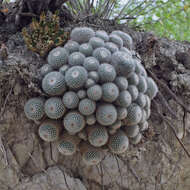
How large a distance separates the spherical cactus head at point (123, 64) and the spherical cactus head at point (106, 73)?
5 centimetres

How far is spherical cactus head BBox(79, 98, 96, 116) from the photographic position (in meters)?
1.22

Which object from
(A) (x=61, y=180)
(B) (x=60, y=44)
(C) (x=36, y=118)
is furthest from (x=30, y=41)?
(A) (x=61, y=180)

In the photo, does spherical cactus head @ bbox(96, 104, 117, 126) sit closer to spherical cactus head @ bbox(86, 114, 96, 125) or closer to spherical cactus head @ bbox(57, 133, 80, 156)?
spherical cactus head @ bbox(86, 114, 96, 125)

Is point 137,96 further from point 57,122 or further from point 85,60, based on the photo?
point 57,122

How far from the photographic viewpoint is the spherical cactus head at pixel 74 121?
48.4 inches

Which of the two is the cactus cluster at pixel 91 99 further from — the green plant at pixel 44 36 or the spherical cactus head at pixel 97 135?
the green plant at pixel 44 36

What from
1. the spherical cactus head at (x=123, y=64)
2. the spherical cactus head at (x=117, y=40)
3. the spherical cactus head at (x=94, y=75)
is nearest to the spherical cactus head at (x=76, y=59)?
the spherical cactus head at (x=94, y=75)

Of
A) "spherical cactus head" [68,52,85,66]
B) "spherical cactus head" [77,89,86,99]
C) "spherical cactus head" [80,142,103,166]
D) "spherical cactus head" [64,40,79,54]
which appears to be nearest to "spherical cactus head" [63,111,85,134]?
"spherical cactus head" [77,89,86,99]

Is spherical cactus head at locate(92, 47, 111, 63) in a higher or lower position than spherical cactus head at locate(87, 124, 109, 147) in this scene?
higher

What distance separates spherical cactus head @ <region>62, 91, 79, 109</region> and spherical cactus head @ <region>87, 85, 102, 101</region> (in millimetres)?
86

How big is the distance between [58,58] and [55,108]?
34 cm

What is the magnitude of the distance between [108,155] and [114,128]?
58 cm

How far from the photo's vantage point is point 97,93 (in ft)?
4.00

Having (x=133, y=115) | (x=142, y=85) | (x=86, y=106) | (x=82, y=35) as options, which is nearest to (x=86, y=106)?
(x=86, y=106)
